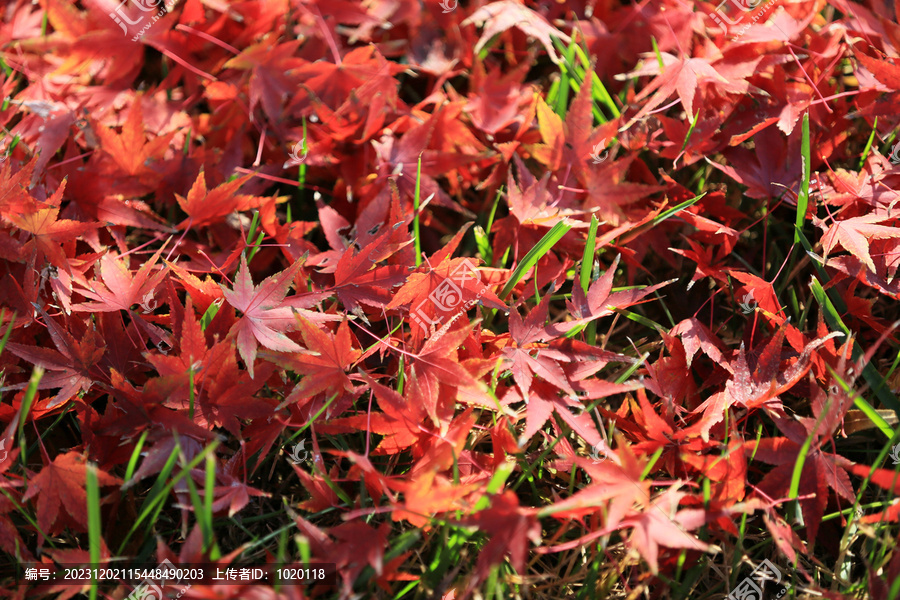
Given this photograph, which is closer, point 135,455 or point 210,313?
point 135,455

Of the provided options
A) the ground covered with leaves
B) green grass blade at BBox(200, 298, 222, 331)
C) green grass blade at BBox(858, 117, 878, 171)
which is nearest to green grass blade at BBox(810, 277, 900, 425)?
the ground covered with leaves

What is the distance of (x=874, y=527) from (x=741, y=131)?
70cm

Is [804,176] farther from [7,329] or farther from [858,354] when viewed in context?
[7,329]

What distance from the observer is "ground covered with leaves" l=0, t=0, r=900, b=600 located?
872 millimetres

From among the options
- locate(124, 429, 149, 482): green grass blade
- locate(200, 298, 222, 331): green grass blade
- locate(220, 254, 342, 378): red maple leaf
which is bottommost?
locate(124, 429, 149, 482): green grass blade

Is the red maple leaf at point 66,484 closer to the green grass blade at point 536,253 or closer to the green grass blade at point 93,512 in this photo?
the green grass blade at point 93,512

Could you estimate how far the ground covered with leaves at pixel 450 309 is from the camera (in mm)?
872

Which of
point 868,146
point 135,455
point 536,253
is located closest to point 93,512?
point 135,455

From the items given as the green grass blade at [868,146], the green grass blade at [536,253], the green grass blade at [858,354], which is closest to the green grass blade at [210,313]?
the green grass blade at [536,253]

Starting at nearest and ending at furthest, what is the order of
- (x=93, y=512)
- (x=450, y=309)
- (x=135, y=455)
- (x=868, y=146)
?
1. (x=93, y=512)
2. (x=135, y=455)
3. (x=450, y=309)
4. (x=868, y=146)

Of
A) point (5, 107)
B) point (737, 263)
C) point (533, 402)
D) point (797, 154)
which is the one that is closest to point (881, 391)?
point (737, 263)

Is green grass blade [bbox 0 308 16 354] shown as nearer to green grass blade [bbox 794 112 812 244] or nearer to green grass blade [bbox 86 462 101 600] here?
green grass blade [bbox 86 462 101 600]

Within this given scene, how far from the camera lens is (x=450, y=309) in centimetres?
97

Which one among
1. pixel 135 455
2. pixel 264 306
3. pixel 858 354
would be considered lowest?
pixel 858 354
